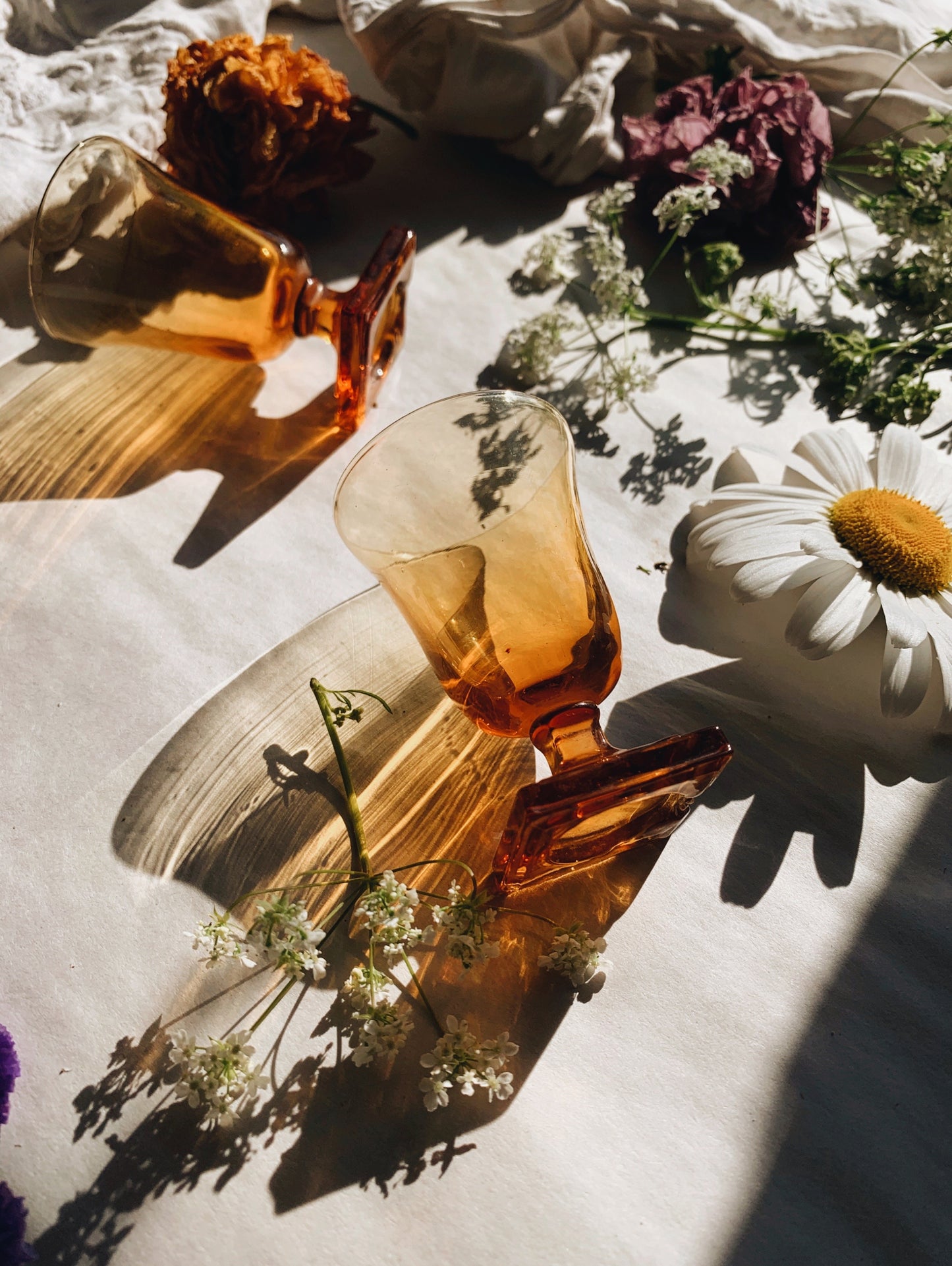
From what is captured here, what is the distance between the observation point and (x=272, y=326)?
0.76 metres

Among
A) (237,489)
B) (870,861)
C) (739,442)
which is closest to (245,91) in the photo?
(237,489)

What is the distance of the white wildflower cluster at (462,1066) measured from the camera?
0.51m

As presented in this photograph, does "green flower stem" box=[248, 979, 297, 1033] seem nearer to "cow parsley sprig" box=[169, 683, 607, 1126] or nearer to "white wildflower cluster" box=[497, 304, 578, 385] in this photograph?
"cow parsley sprig" box=[169, 683, 607, 1126]

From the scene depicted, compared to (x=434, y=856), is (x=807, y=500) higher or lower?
higher

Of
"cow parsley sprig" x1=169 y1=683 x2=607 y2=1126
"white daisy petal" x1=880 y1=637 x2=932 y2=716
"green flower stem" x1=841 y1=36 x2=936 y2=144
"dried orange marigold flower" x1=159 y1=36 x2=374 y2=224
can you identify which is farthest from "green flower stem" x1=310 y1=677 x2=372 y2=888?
"green flower stem" x1=841 y1=36 x2=936 y2=144

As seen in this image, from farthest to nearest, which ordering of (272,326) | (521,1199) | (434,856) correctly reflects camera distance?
(272,326), (434,856), (521,1199)

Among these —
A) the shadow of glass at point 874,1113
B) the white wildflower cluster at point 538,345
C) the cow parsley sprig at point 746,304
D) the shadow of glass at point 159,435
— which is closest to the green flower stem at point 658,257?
the cow parsley sprig at point 746,304

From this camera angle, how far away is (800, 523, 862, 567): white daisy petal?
65 centimetres

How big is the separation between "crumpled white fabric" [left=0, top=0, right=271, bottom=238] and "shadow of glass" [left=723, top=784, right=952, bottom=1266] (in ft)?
2.88

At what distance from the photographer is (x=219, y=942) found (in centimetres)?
53

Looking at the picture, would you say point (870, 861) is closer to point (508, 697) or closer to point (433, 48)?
point (508, 697)

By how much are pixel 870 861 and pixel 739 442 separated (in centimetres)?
38

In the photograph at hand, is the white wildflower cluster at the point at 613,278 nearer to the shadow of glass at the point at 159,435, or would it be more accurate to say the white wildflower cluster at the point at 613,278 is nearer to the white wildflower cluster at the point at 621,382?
the white wildflower cluster at the point at 621,382

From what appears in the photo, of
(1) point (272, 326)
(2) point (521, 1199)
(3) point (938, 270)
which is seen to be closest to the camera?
(2) point (521, 1199)
